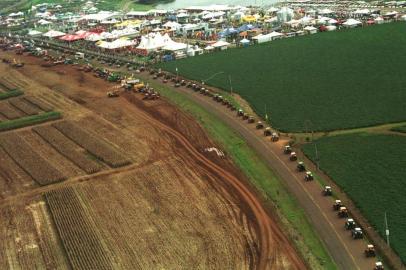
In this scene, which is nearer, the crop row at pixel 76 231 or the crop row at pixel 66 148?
the crop row at pixel 76 231

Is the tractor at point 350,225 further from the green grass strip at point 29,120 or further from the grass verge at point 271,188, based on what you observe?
the green grass strip at point 29,120

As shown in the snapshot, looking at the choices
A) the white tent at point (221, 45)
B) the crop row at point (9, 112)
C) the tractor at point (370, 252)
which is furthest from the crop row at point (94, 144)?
the white tent at point (221, 45)

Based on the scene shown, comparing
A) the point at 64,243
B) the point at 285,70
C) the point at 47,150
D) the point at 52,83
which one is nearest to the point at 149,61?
the point at 52,83

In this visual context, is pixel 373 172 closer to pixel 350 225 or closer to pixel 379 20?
pixel 350 225

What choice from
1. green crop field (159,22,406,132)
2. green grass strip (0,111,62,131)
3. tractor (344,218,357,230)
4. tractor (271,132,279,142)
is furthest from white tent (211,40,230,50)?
tractor (344,218,357,230)

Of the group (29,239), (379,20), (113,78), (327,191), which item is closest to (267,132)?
(327,191)

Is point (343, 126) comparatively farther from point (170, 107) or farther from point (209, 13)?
point (209, 13)

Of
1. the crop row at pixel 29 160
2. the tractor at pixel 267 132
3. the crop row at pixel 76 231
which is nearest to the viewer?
the crop row at pixel 76 231

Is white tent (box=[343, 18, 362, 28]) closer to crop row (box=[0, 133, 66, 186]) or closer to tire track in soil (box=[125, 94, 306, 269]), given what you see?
tire track in soil (box=[125, 94, 306, 269])
